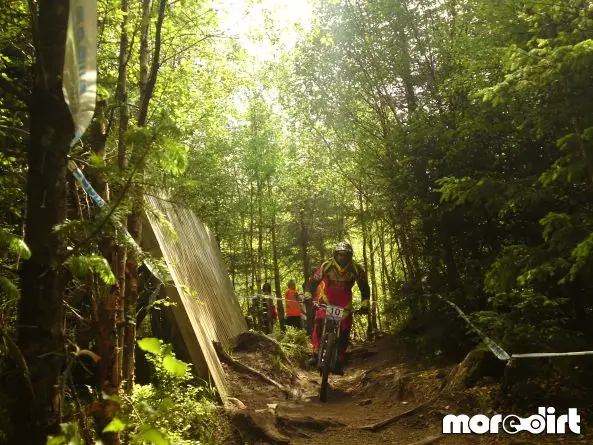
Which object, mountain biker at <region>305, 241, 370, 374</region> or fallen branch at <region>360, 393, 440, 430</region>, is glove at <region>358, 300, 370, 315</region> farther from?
fallen branch at <region>360, 393, 440, 430</region>

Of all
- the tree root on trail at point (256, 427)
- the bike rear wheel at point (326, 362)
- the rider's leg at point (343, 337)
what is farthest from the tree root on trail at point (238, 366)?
the tree root on trail at point (256, 427)

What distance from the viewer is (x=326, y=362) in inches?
279

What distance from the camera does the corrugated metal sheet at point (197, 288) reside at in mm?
6156

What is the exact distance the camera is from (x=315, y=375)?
9781mm

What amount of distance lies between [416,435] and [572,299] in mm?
2367

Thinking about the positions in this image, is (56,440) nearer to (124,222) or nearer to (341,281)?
(124,222)

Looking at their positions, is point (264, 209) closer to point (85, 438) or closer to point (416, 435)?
point (416, 435)

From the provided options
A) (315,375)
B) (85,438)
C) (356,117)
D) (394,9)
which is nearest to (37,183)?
(85,438)

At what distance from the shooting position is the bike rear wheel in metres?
7.10

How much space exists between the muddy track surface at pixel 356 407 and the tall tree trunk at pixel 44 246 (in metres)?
3.41

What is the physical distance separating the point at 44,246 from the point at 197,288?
6434 mm

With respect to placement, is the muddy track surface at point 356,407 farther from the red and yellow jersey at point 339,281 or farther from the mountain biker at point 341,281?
the red and yellow jersey at point 339,281

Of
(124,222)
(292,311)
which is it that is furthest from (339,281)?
(292,311)

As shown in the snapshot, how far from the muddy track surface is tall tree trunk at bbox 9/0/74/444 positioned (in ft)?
11.2
